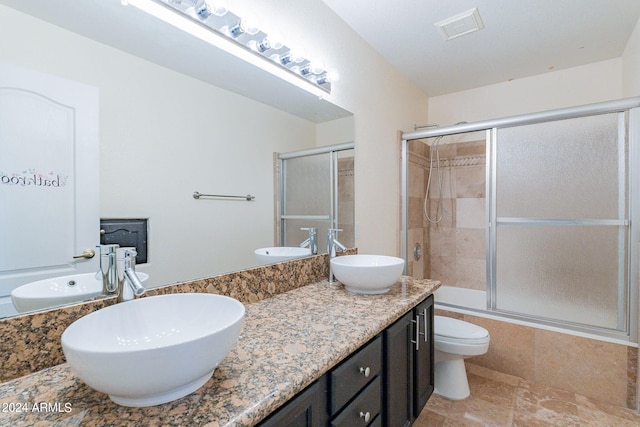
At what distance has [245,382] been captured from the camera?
648 mm

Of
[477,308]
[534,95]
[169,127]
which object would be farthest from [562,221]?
[169,127]

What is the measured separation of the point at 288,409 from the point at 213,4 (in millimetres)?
1346

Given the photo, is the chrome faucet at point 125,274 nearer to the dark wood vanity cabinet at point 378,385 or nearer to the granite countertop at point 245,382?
the granite countertop at point 245,382

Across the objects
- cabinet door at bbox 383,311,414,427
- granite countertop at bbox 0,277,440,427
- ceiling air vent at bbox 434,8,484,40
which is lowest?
cabinet door at bbox 383,311,414,427

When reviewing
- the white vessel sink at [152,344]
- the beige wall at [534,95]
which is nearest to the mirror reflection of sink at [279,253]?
the white vessel sink at [152,344]

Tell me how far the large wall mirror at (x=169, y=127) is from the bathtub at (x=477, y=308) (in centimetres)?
176

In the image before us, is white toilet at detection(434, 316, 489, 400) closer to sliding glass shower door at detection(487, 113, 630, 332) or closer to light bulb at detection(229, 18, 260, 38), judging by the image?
sliding glass shower door at detection(487, 113, 630, 332)

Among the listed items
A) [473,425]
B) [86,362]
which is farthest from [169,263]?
[473,425]

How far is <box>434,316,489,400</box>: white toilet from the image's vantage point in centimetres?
183

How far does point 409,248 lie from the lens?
256cm

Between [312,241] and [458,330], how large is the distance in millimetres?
1164

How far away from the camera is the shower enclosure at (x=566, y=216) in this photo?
5.98ft

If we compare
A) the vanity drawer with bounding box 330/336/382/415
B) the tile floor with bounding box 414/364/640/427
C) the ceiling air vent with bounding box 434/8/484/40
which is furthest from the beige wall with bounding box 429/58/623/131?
the vanity drawer with bounding box 330/336/382/415

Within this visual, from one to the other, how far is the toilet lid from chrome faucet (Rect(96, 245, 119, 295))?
1.78 metres
